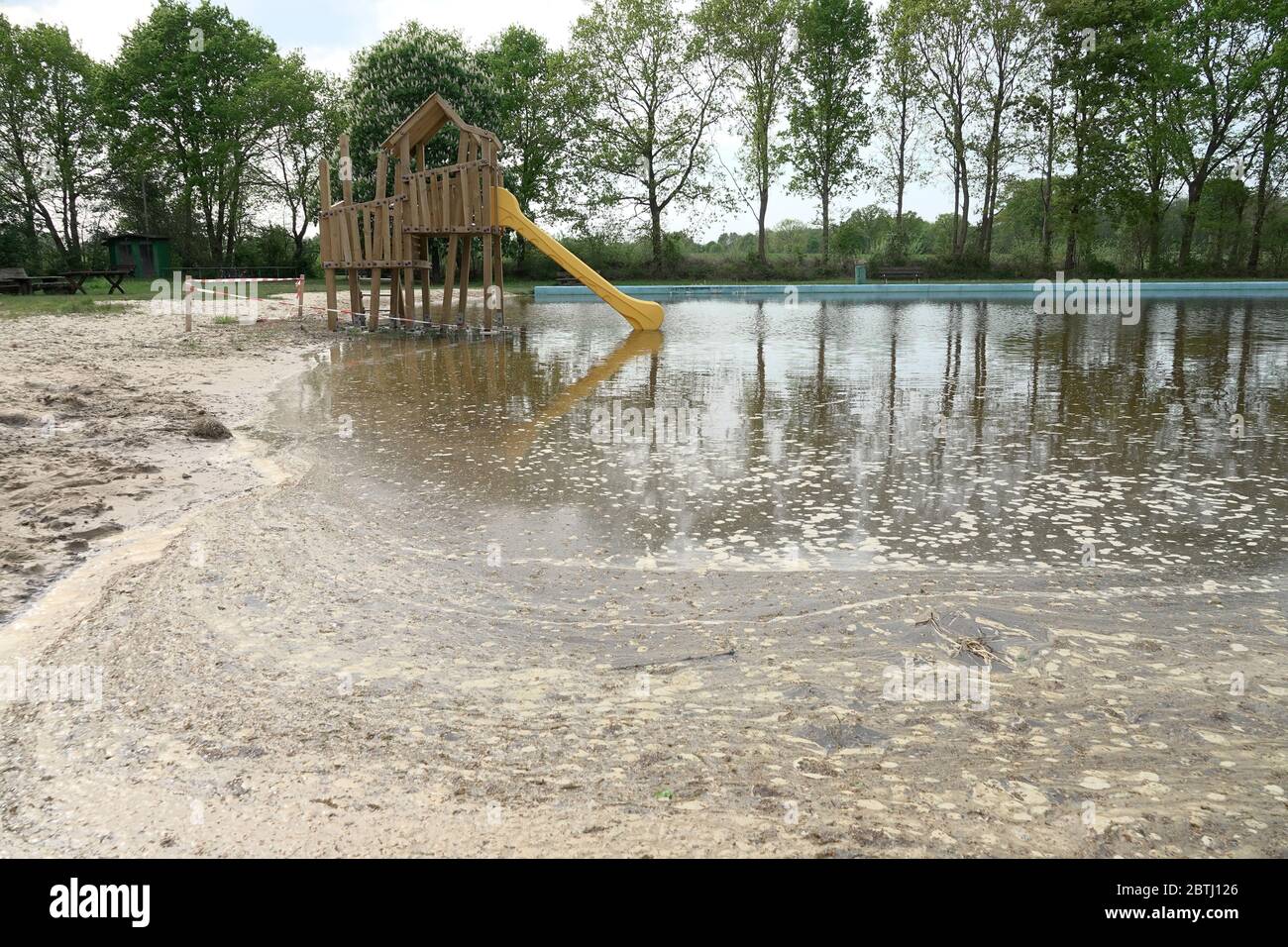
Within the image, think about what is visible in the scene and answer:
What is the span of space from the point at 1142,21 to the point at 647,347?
85.4 ft

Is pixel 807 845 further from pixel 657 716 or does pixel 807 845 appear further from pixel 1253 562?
pixel 1253 562

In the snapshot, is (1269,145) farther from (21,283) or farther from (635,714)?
(21,283)

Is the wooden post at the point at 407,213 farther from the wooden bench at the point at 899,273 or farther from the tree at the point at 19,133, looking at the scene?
the tree at the point at 19,133

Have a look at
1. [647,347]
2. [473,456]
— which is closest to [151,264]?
[647,347]

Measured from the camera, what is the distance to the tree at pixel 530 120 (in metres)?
34.8

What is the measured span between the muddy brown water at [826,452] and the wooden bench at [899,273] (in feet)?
68.5

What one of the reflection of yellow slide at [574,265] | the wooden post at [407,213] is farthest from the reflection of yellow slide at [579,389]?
the wooden post at [407,213]

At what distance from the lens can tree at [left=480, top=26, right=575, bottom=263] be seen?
3481 cm

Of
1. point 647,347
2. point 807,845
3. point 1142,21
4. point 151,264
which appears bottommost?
point 807,845

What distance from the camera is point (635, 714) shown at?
2.67m

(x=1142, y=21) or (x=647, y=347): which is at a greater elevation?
(x=1142, y=21)

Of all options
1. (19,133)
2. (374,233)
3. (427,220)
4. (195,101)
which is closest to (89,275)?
(374,233)

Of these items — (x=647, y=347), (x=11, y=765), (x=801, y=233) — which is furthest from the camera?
(x=801, y=233)

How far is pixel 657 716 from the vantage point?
2.65 m
